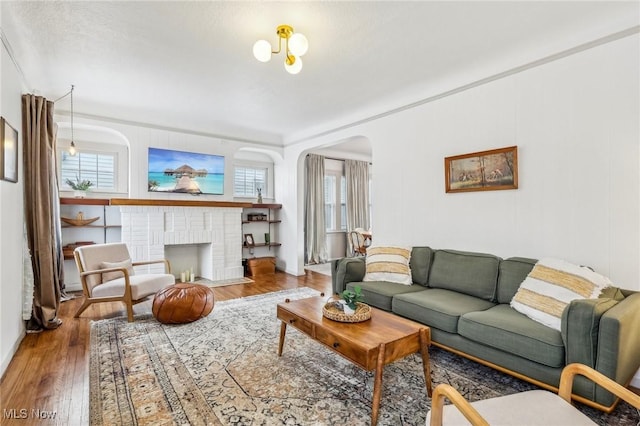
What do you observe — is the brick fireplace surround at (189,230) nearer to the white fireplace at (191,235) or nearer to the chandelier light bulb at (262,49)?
the white fireplace at (191,235)

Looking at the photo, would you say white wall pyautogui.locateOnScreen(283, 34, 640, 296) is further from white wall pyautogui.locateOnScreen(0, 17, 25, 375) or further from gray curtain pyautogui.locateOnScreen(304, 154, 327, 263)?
white wall pyautogui.locateOnScreen(0, 17, 25, 375)

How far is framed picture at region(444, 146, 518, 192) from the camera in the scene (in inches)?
119

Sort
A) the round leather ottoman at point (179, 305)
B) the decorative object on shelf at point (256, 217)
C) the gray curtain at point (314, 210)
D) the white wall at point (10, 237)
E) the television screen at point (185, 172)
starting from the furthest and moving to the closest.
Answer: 1. the gray curtain at point (314, 210)
2. the decorative object on shelf at point (256, 217)
3. the television screen at point (185, 172)
4. the round leather ottoman at point (179, 305)
5. the white wall at point (10, 237)

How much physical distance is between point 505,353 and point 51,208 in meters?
4.43

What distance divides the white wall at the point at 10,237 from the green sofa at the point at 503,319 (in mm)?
2878

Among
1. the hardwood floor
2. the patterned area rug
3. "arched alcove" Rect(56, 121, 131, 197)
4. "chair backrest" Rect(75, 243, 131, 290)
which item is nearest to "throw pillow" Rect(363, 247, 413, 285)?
the patterned area rug

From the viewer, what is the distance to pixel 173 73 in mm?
3389

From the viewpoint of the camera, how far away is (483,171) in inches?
128

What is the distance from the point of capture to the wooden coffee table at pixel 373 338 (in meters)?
1.83

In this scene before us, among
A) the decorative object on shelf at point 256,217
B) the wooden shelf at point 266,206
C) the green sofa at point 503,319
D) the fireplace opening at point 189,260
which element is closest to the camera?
the green sofa at point 503,319

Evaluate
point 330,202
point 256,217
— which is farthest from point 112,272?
point 330,202

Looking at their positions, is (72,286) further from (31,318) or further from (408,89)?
(408,89)

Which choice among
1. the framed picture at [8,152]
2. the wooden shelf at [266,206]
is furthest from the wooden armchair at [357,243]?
the framed picture at [8,152]

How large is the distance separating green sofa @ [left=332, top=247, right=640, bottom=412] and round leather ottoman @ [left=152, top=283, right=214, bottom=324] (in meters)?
1.52
